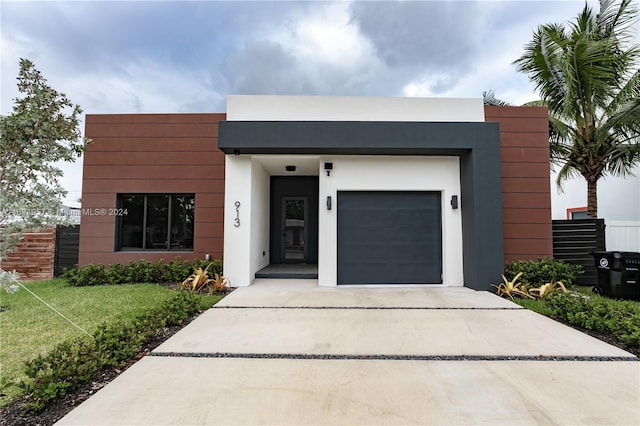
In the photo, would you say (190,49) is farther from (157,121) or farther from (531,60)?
(531,60)

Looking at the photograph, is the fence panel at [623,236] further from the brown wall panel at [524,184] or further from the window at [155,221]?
the window at [155,221]

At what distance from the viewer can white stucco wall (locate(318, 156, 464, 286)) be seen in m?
6.88

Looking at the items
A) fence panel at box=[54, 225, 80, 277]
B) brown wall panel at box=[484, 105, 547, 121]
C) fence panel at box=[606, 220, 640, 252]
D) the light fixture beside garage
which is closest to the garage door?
the light fixture beside garage

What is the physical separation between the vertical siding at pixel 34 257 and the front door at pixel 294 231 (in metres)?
6.16

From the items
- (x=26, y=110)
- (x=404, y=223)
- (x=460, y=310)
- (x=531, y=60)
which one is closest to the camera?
(x=26, y=110)

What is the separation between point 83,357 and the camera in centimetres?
275

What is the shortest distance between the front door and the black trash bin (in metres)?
6.93

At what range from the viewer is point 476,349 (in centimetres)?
337

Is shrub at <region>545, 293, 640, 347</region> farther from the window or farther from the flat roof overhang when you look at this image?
the window

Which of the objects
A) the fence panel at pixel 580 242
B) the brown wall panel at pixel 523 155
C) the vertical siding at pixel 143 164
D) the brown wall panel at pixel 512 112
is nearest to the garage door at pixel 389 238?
the brown wall panel at pixel 523 155

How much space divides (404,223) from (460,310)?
98.5 inches

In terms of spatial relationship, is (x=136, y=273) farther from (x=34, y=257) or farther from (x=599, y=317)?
(x=599, y=317)

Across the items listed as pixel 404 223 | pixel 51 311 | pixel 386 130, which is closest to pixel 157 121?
pixel 51 311

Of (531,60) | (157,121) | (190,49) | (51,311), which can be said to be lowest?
(51,311)
